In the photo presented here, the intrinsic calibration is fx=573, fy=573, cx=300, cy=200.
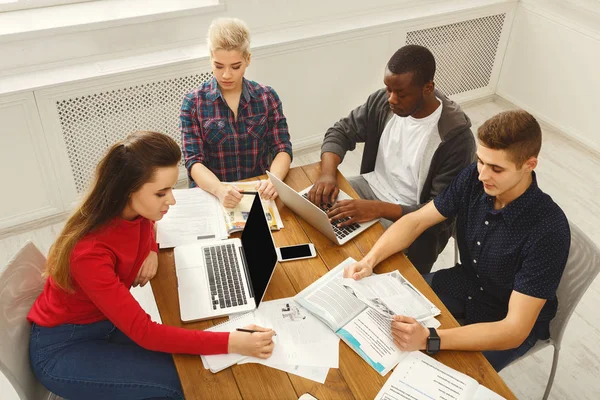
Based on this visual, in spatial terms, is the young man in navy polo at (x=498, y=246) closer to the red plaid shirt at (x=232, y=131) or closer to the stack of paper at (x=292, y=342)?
the stack of paper at (x=292, y=342)

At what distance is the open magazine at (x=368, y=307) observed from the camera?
1.62 meters

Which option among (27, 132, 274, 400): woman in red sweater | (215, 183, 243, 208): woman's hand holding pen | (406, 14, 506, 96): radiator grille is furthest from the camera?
(406, 14, 506, 96): radiator grille

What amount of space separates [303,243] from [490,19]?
2.88m

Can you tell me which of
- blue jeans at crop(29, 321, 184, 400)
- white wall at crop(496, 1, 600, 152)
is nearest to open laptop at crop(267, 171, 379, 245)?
blue jeans at crop(29, 321, 184, 400)

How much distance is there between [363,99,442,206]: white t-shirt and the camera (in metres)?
2.31

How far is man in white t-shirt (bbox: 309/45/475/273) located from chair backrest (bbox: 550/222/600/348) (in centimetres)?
52

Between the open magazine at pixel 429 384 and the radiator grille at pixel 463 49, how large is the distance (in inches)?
106

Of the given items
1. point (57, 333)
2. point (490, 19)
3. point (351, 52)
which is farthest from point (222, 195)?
point (490, 19)

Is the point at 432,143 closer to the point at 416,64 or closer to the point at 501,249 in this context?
the point at 416,64

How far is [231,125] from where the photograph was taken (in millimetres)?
2432

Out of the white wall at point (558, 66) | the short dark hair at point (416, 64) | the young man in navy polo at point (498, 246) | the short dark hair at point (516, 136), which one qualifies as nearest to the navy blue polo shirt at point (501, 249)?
the young man in navy polo at point (498, 246)

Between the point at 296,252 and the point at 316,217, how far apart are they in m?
0.14

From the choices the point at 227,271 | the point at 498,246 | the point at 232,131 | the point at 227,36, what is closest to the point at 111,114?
the point at 232,131

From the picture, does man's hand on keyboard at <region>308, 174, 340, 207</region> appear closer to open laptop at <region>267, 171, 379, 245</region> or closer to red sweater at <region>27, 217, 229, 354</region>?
open laptop at <region>267, 171, 379, 245</region>
